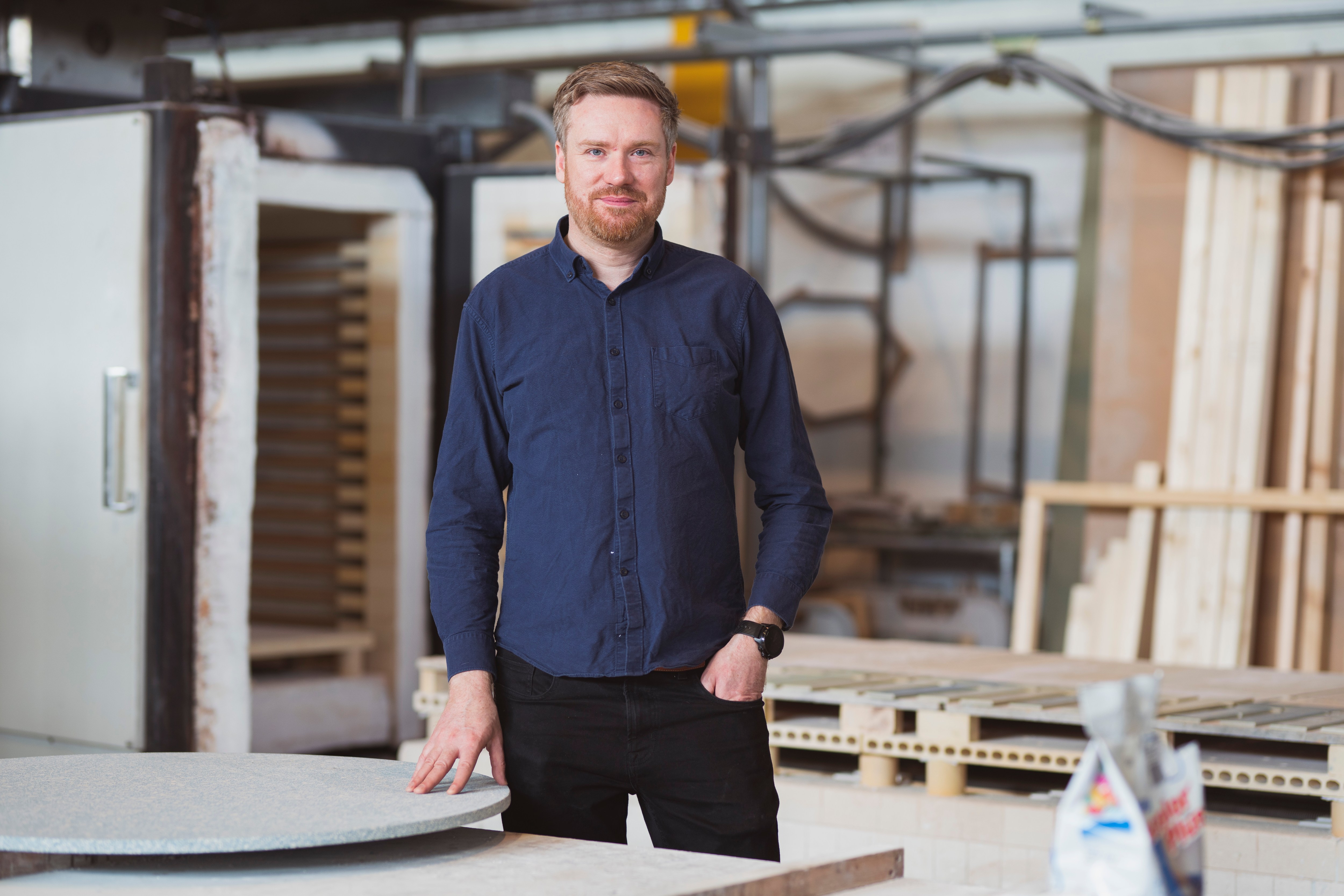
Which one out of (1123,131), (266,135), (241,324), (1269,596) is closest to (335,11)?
(266,135)

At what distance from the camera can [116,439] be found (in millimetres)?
4938

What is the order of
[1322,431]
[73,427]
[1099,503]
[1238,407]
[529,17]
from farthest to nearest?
[529,17] → [1099,503] → [1238,407] → [1322,431] → [73,427]

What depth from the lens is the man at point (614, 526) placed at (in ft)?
7.98

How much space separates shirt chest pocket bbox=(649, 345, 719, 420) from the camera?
97.4 inches

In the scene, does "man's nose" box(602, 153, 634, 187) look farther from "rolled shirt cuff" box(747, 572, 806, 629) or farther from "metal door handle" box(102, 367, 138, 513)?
"metal door handle" box(102, 367, 138, 513)

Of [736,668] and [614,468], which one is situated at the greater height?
[614,468]

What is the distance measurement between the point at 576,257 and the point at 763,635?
68cm

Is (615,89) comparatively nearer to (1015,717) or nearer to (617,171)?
(617,171)

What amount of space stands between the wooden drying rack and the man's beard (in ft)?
12.6

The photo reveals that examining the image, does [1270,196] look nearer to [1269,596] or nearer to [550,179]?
[1269,596]

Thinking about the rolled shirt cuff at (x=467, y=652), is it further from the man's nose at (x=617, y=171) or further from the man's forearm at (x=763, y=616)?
the man's nose at (x=617, y=171)

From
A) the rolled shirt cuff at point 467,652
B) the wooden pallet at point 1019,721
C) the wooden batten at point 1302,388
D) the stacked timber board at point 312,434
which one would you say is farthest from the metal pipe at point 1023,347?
the rolled shirt cuff at point 467,652

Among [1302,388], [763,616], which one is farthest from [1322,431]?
[763,616]

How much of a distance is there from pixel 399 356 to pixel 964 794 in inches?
124
